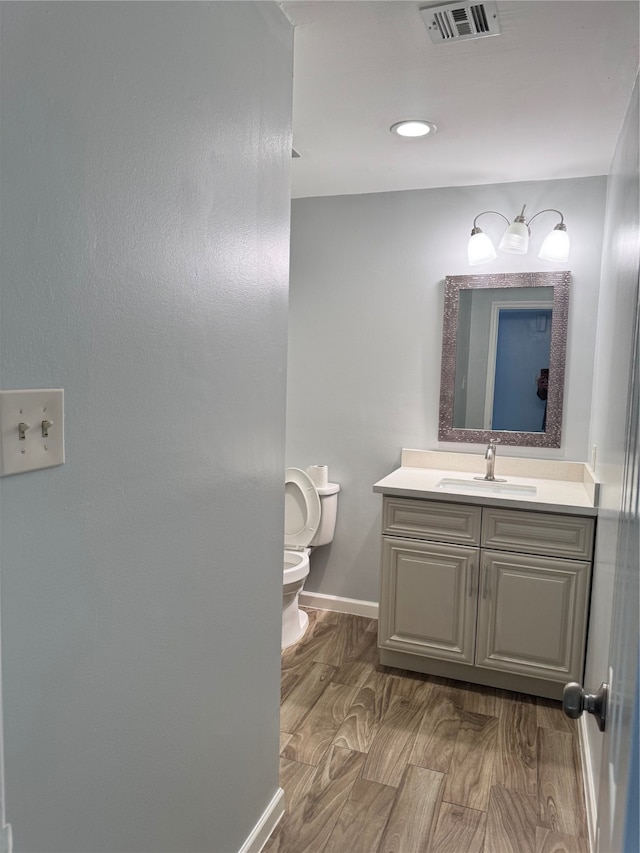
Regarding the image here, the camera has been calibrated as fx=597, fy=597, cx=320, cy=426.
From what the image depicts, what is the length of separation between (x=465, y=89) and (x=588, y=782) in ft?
7.58

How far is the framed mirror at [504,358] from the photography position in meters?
2.89

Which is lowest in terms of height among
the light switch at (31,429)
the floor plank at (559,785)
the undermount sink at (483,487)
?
the floor plank at (559,785)

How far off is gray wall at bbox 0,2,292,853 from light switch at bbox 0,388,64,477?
0.02m

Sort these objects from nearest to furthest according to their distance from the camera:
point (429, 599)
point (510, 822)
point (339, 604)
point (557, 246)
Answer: point (510, 822)
point (429, 599)
point (557, 246)
point (339, 604)

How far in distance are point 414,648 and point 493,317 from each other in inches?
64.1

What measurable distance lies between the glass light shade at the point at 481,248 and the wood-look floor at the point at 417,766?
6.49ft

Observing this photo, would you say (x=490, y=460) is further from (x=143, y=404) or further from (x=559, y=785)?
(x=143, y=404)

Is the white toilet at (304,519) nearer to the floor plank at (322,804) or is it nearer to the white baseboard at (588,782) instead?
the floor plank at (322,804)

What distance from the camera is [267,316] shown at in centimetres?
161

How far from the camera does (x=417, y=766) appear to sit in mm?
2104

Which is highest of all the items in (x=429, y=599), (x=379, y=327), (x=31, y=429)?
(x=379, y=327)

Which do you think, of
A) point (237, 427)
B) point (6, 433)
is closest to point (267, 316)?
point (237, 427)

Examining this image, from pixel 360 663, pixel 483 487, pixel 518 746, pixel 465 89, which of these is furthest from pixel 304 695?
pixel 465 89

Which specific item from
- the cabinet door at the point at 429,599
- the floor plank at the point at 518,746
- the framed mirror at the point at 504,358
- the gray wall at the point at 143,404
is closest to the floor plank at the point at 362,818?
the gray wall at the point at 143,404
